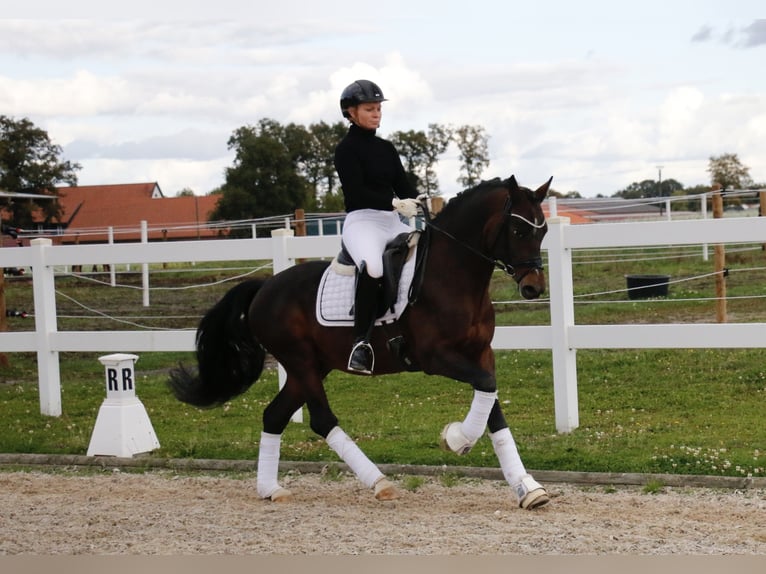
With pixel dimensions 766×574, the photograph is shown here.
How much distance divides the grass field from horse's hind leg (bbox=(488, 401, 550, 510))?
1250 mm

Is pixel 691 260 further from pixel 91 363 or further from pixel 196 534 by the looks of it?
pixel 196 534

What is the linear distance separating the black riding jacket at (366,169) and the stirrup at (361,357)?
993mm

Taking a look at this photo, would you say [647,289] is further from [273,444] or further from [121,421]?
[273,444]

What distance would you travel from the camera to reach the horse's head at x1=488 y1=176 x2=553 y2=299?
6.59 metres

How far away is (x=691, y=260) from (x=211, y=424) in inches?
627

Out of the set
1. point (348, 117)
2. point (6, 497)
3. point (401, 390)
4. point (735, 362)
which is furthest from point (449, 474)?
point (735, 362)

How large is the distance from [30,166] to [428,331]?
168 feet

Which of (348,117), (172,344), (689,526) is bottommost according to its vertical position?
(689,526)

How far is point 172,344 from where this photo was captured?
10602mm

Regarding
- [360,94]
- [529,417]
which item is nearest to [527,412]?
[529,417]

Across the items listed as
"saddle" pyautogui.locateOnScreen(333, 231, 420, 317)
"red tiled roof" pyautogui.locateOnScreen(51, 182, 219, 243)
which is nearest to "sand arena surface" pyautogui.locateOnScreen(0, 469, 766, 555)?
"saddle" pyautogui.locateOnScreen(333, 231, 420, 317)

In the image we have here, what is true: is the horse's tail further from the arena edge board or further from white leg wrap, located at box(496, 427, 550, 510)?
white leg wrap, located at box(496, 427, 550, 510)

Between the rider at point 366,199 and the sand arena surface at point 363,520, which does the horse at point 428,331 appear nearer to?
the rider at point 366,199

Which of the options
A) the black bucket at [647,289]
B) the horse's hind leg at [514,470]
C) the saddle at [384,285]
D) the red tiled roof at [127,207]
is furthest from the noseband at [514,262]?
the red tiled roof at [127,207]
